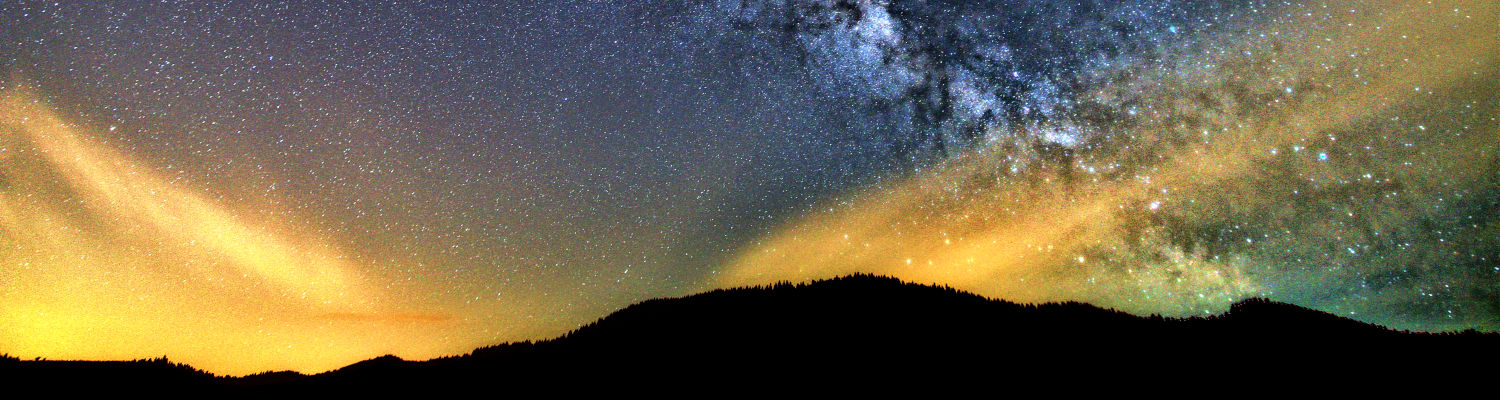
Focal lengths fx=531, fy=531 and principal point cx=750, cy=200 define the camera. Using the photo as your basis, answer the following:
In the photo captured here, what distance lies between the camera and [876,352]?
13812 millimetres

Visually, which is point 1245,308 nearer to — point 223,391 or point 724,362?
point 724,362

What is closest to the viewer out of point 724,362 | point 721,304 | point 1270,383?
point 1270,383

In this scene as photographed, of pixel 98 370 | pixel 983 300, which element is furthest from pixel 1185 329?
pixel 98 370

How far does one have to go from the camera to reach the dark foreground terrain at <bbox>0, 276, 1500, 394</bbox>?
40.1ft

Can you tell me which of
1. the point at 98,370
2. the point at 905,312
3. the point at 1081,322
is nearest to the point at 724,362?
the point at 905,312

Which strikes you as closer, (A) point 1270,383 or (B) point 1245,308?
(A) point 1270,383

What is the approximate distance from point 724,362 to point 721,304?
15.8ft

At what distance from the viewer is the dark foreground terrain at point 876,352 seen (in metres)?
12.2

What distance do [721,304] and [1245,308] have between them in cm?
1671

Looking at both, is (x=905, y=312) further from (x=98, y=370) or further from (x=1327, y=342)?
(x=98, y=370)

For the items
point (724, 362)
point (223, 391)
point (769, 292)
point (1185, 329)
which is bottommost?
point (223, 391)

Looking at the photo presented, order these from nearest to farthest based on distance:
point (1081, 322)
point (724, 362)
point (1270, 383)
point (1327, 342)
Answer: point (1270, 383) → point (1327, 342) → point (724, 362) → point (1081, 322)

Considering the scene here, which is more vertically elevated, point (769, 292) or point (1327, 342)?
point (769, 292)

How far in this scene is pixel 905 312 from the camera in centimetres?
1661
